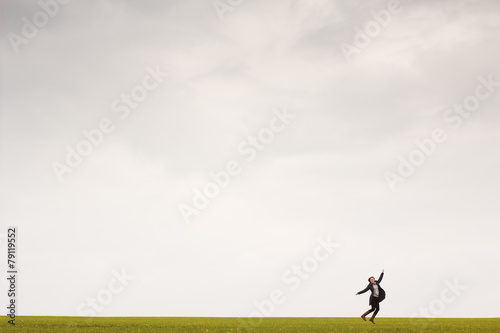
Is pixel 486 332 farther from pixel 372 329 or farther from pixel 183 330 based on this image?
pixel 183 330

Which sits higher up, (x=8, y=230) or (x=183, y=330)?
(x=8, y=230)

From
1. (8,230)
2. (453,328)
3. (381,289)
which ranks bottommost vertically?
(453,328)

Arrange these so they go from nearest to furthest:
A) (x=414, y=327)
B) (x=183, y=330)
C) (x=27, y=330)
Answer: (x=27, y=330) < (x=183, y=330) < (x=414, y=327)

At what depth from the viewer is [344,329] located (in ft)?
88.4

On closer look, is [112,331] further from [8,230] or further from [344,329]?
[344,329]

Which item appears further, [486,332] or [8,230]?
[8,230]

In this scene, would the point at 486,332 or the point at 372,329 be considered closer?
the point at 486,332

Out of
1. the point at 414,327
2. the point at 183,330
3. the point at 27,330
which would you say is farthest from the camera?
the point at 414,327

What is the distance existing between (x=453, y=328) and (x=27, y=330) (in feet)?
68.4

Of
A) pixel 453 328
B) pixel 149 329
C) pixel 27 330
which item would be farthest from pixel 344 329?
pixel 27 330

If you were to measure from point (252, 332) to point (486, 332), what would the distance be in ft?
35.5

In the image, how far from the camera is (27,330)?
23.9 metres

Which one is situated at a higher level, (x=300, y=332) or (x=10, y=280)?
(x=10, y=280)

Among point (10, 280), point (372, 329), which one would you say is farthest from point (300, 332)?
point (10, 280)
